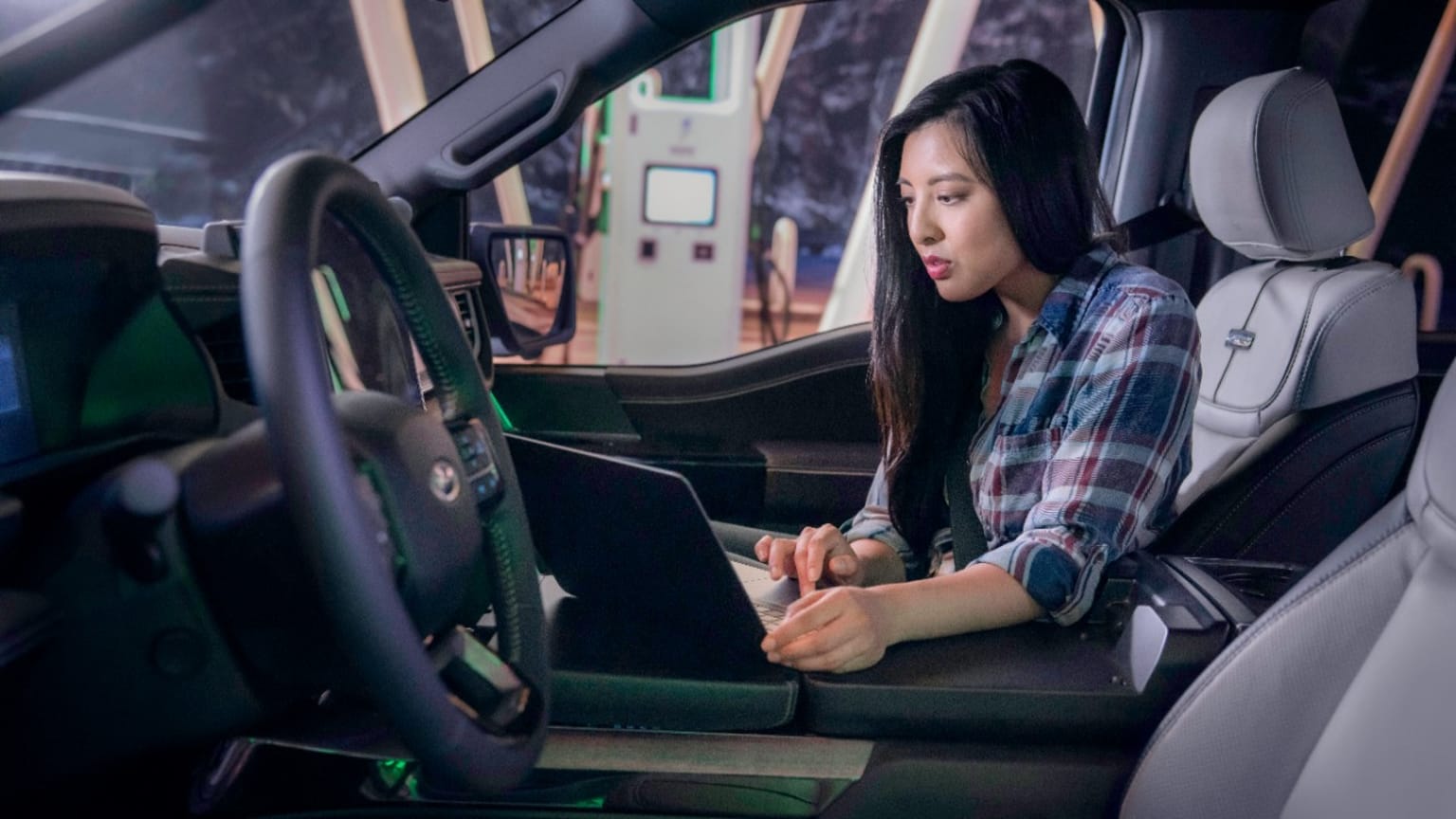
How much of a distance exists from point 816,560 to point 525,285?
1.06 meters

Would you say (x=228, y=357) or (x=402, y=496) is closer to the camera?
(x=402, y=496)

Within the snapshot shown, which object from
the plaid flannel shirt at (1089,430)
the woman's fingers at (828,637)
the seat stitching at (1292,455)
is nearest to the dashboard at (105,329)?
the woman's fingers at (828,637)

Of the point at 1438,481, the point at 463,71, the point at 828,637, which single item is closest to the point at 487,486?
the point at 828,637

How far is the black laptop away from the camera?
3.52ft

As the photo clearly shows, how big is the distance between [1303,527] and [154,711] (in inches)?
53.1

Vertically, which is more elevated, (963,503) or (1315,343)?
(1315,343)

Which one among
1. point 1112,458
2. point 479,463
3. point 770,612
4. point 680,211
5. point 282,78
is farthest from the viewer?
point 282,78

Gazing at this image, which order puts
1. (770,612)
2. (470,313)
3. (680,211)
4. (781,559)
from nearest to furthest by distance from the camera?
1. (770,612)
2. (781,559)
3. (470,313)
4. (680,211)

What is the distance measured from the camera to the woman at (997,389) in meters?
1.20

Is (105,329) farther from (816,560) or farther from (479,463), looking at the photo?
(816,560)

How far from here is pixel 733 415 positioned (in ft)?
7.88

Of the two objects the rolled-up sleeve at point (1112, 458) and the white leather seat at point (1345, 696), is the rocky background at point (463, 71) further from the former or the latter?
the white leather seat at point (1345, 696)

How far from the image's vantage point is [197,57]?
6.68 metres

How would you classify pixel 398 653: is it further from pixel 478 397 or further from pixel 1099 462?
pixel 1099 462
